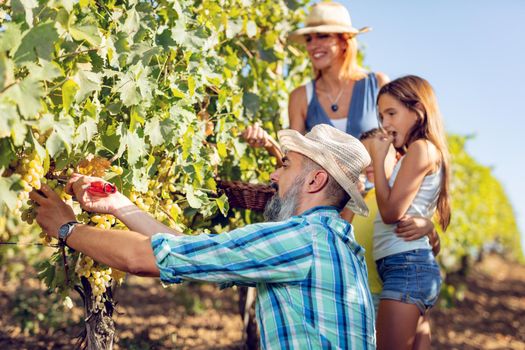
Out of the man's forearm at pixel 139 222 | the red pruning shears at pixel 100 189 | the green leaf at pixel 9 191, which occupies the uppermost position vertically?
the green leaf at pixel 9 191

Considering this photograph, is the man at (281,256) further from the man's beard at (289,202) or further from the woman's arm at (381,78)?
the woman's arm at (381,78)

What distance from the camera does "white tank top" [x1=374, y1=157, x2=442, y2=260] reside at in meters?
3.66

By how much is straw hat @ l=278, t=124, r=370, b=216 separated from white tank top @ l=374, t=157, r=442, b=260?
933 millimetres

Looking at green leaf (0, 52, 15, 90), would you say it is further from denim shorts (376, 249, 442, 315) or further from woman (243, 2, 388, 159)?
woman (243, 2, 388, 159)

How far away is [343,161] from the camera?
8.70 feet

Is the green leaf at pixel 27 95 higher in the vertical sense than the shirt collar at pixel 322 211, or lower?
higher

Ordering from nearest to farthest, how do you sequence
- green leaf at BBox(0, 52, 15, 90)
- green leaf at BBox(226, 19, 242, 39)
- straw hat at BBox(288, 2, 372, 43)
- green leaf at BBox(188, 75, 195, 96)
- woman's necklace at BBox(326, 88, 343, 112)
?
green leaf at BBox(0, 52, 15, 90), green leaf at BBox(188, 75, 195, 96), green leaf at BBox(226, 19, 242, 39), woman's necklace at BBox(326, 88, 343, 112), straw hat at BBox(288, 2, 372, 43)

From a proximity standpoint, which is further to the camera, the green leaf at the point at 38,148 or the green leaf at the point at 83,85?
the green leaf at the point at 83,85

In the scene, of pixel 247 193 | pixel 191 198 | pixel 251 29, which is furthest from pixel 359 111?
pixel 191 198

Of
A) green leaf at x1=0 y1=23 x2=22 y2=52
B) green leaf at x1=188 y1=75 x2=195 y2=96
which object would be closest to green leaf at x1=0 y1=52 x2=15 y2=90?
green leaf at x1=0 y1=23 x2=22 y2=52

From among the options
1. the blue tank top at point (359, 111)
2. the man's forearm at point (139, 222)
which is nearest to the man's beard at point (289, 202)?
the man's forearm at point (139, 222)

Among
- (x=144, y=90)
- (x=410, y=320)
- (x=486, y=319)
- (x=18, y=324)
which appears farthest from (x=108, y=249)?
(x=486, y=319)

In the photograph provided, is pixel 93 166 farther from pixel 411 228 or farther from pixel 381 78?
pixel 381 78

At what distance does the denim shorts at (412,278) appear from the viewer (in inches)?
138
